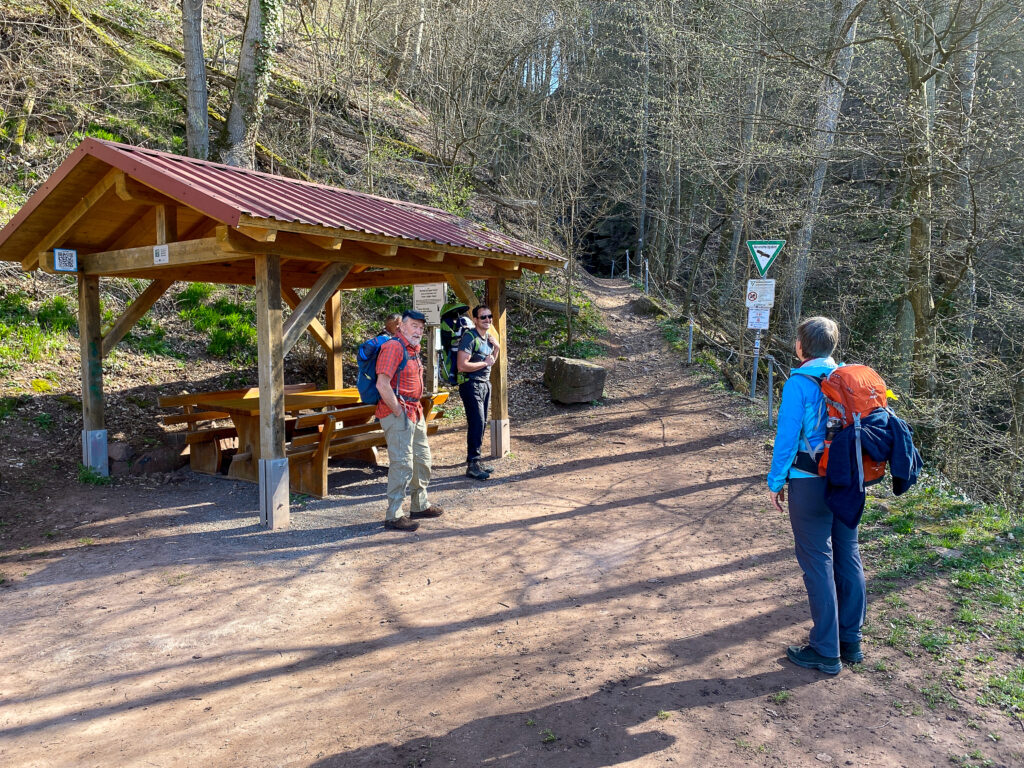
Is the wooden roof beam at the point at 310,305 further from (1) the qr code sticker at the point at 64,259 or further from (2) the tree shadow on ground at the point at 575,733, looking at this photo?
(2) the tree shadow on ground at the point at 575,733

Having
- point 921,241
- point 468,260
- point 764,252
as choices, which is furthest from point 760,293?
point 468,260

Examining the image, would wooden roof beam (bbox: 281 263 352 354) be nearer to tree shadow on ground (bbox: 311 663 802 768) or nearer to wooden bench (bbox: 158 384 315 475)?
wooden bench (bbox: 158 384 315 475)

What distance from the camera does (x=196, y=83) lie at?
11.3m

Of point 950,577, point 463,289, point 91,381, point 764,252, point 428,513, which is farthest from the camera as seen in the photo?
point 764,252

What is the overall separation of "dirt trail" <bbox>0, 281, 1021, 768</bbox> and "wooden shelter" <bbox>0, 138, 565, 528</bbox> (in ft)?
3.90

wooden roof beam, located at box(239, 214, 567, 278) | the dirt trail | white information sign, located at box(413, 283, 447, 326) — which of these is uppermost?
wooden roof beam, located at box(239, 214, 567, 278)

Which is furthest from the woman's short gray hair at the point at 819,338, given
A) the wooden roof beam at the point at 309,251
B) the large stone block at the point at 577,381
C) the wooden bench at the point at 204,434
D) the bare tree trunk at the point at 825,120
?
the large stone block at the point at 577,381

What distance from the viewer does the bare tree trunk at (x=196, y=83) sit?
11141 mm

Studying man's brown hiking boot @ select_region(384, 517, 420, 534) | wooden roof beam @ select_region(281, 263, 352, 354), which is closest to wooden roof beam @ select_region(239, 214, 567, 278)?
wooden roof beam @ select_region(281, 263, 352, 354)

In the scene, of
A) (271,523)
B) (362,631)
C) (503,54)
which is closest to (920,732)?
(362,631)

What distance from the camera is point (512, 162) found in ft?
65.9

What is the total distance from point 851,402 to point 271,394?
455 cm

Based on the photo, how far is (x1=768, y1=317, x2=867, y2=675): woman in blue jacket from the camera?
11.3ft

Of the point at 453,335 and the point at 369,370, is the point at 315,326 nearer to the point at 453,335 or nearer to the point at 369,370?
the point at 453,335
